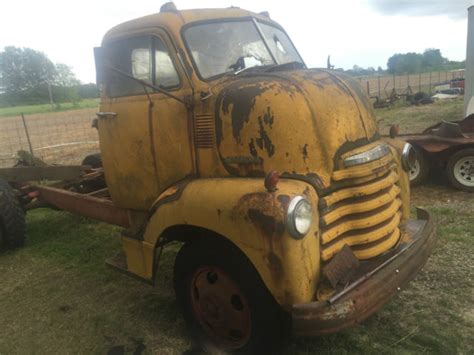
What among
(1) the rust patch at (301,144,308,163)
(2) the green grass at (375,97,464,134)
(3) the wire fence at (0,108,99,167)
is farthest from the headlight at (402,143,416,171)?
(2) the green grass at (375,97,464,134)

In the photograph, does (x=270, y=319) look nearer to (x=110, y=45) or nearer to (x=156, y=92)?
(x=156, y=92)

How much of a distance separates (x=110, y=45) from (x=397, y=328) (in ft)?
10.9

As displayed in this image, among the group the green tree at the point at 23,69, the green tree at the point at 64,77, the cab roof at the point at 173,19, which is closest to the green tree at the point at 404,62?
the green tree at the point at 64,77

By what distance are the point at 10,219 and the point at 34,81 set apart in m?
54.1

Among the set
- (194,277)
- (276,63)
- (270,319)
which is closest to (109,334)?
(194,277)

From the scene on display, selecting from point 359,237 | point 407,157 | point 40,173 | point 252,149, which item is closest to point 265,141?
point 252,149

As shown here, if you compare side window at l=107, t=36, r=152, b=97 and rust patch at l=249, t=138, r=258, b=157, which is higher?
side window at l=107, t=36, r=152, b=97

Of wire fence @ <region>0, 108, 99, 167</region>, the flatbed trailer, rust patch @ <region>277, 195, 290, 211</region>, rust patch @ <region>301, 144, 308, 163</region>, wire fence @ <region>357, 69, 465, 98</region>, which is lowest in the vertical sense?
wire fence @ <region>0, 108, 99, 167</region>

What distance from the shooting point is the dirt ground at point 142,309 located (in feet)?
10.8

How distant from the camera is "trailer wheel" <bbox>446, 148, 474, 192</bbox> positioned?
21.7ft

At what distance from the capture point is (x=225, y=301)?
122 inches

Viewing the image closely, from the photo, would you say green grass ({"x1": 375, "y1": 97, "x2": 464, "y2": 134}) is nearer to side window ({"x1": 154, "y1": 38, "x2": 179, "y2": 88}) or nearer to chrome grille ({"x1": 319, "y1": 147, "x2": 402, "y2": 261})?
chrome grille ({"x1": 319, "y1": 147, "x2": 402, "y2": 261})

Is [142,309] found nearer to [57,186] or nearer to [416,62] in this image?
[57,186]

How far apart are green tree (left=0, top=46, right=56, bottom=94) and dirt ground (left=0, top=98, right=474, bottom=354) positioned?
174ft
